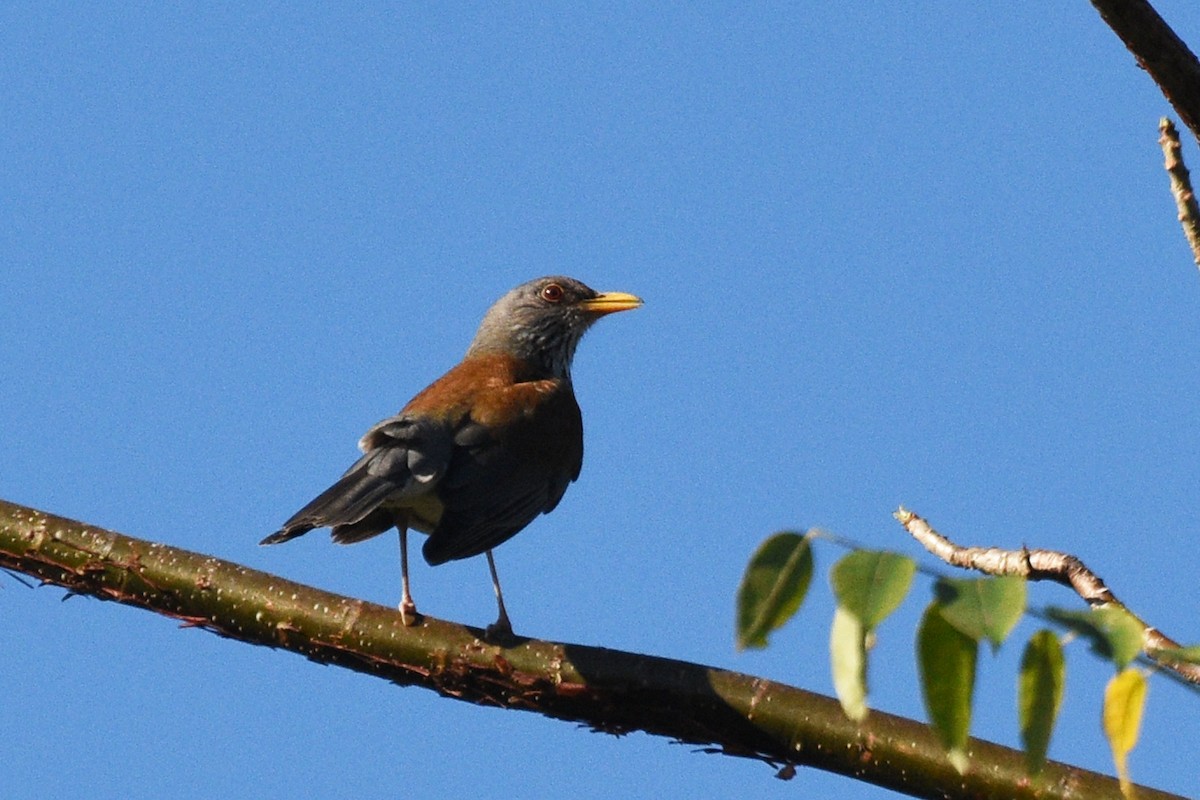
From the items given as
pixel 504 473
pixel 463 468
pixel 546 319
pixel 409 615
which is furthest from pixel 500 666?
pixel 546 319

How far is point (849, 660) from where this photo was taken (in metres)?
2.33

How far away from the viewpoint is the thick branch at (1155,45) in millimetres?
3709

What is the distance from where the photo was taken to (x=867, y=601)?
2.38 meters

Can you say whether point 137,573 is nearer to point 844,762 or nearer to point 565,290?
point 844,762

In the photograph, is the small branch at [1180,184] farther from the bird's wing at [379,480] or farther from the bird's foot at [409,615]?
the bird's wing at [379,480]

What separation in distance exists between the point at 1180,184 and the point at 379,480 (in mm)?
3757

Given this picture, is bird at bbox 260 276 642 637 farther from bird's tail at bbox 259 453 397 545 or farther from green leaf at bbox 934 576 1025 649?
green leaf at bbox 934 576 1025 649

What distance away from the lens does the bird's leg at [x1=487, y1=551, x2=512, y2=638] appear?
5.10 meters

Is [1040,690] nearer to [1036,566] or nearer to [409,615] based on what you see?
[1036,566]

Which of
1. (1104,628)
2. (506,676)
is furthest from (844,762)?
(1104,628)

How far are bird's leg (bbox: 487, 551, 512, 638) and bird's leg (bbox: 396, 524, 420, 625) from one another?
0.26 metres

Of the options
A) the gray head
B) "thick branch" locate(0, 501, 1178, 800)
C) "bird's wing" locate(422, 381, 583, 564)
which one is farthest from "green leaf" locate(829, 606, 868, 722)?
the gray head

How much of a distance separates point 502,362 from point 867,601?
655 cm

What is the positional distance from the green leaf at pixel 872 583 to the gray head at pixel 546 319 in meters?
7.10
